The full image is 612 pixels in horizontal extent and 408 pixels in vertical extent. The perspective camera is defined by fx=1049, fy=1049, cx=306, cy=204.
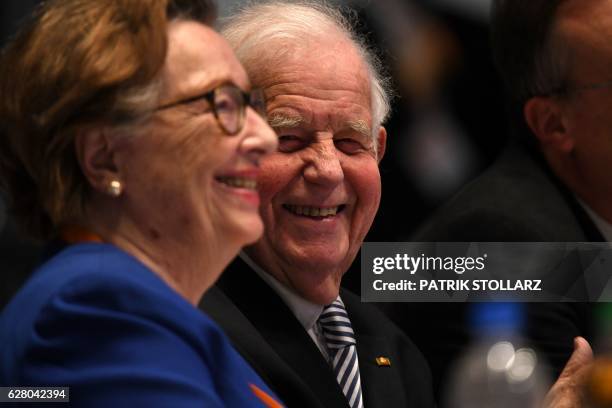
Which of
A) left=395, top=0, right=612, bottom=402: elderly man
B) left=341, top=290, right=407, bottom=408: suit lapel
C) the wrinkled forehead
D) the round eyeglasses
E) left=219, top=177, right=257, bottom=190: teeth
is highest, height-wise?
the round eyeglasses

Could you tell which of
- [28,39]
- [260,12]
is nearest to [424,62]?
[260,12]

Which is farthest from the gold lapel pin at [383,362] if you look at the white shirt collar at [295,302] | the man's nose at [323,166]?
the man's nose at [323,166]

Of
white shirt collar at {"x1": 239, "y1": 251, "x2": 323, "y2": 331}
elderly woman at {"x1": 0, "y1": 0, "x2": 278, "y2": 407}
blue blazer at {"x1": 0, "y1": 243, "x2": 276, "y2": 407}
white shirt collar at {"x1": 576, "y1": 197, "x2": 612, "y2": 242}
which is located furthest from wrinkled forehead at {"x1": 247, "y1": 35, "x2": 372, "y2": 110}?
white shirt collar at {"x1": 576, "y1": 197, "x2": 612, "y2": 242}

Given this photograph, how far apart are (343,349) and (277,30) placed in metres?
0.78

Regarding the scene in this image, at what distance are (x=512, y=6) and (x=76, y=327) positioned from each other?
2028mm

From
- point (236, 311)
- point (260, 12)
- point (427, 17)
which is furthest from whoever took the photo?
point (427, 17)

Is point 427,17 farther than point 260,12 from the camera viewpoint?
Yes

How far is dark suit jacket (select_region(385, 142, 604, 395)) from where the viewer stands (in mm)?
2756

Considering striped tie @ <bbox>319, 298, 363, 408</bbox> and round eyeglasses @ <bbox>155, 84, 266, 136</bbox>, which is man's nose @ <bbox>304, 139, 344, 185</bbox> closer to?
striped tie @ <bbox>319, 298, 363, 408</bbox>

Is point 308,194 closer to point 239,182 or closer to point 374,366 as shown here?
point 374,366

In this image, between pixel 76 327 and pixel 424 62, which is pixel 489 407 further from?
pixel 424 62

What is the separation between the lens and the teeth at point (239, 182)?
190 cm

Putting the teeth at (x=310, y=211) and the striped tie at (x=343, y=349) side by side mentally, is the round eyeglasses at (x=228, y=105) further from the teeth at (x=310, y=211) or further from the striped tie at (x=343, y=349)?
the striped tie at (x=343, y=349)

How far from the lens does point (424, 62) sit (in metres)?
3.36
